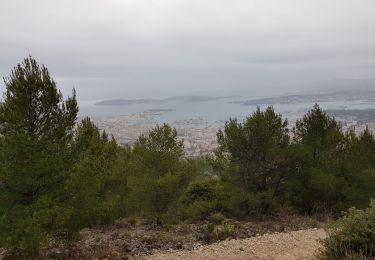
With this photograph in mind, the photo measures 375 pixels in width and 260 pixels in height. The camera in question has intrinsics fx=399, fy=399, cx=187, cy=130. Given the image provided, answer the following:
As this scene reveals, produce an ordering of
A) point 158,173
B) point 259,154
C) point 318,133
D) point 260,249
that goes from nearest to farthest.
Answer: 1. point 260,249
2. point 259,154
3. point 158,173
4. point 318,133

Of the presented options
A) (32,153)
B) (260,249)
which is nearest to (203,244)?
(260,249)

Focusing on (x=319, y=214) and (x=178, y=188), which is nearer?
(x=319, y=214)

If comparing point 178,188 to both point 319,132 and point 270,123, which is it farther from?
point 319,132

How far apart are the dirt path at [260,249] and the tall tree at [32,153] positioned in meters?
3.83

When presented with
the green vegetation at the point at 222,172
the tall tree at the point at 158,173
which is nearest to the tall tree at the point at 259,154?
the green vegetation at the point at 222,172

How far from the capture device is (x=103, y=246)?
48.3ft

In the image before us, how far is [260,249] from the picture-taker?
13.0 meters

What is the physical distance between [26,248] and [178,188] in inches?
479

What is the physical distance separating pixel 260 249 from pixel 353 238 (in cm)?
465

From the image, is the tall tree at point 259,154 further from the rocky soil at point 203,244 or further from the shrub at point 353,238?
the shrub at point 353,238

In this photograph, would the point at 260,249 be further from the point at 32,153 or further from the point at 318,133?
the point at 318,133

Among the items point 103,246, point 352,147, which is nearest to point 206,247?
point 103,246

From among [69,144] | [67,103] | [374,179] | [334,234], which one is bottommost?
[374,179]

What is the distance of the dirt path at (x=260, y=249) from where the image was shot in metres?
12.1
